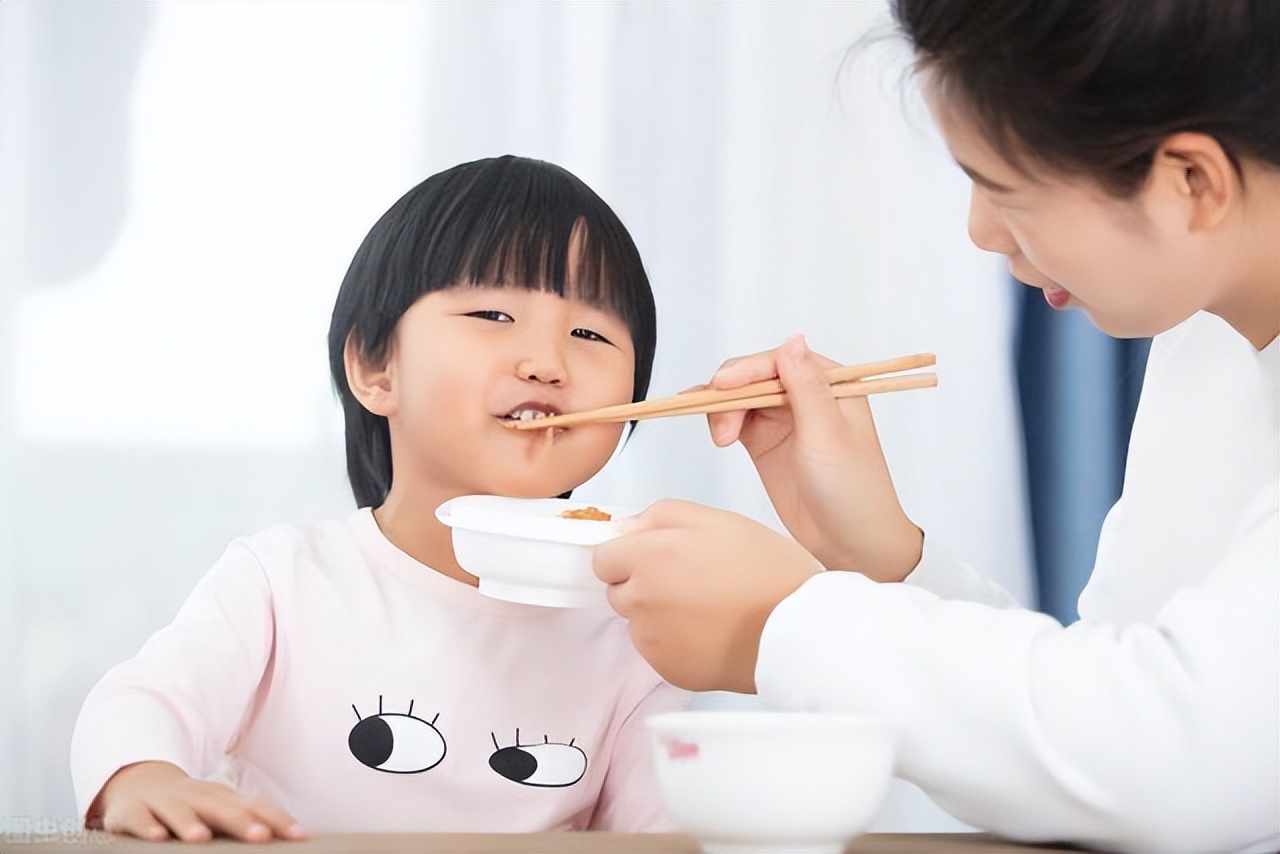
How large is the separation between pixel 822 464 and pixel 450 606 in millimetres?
385

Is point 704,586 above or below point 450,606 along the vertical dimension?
above

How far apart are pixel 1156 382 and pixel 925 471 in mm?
683

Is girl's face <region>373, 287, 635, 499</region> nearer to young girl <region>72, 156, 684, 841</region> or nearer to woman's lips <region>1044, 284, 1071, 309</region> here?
young girl <region>72, 156, 684, 841</region>

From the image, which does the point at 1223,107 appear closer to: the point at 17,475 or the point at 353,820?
the point at 353,820

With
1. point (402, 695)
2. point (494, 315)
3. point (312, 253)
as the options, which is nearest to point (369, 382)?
point (494, 315)

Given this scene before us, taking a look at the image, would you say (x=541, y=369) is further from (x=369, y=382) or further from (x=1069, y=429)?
(x=1069, y=429)

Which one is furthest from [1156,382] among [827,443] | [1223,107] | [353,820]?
[353,820]

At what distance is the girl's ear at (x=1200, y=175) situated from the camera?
2.70ft

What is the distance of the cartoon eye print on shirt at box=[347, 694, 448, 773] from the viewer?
3.97 feet

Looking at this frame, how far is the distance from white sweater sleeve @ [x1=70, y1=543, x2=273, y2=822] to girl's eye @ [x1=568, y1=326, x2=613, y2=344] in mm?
376

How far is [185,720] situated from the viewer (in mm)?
1097

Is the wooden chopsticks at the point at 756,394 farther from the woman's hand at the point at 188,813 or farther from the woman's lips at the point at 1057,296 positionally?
the woman's hand at the point at 188,813

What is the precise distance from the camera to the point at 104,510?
70.3 inches

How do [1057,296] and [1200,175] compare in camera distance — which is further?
[1057,296]
